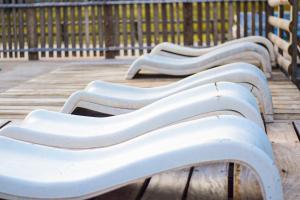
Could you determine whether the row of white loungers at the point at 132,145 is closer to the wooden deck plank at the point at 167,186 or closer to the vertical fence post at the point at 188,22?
the wooden deck plank at the point at 167,186

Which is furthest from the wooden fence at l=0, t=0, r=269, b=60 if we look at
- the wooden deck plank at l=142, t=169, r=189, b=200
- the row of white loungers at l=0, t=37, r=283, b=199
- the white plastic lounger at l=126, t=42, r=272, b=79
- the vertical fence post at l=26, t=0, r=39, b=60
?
the wooden deck plank at l=142, t=169, r=189, b=200

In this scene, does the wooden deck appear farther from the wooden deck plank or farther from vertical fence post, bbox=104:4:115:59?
vertical fence post, bbox=104:4:115:59

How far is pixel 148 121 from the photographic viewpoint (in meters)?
3.54

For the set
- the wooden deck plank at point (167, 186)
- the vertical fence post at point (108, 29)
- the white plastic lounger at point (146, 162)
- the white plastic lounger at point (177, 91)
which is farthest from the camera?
the vertical fence post at point (108, 29)

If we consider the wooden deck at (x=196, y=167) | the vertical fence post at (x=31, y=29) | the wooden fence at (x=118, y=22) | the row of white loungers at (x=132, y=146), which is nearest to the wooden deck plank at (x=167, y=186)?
the wooden deck at (x=196, y=167)

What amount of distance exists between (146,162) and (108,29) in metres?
8.39

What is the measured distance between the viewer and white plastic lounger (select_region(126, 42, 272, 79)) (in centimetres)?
715

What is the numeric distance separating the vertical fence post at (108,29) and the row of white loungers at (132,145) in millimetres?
6954

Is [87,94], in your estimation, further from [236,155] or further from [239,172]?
[236,155]

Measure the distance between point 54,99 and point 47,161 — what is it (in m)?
3.10

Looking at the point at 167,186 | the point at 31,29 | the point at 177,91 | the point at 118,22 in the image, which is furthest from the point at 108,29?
the point at 167,186

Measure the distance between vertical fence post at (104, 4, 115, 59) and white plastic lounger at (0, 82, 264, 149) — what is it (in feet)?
23.3

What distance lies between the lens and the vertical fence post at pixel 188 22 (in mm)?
10875

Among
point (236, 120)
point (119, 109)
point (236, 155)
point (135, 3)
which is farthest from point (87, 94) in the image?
point (135, 3)
